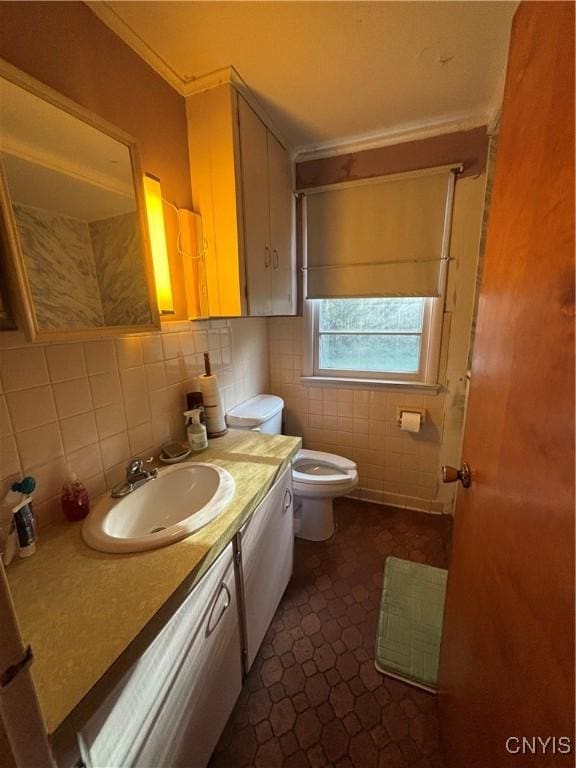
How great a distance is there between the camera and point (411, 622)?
1.36m

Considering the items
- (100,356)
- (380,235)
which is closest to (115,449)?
(100,356)

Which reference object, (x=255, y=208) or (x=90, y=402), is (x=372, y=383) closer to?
(x=255, y=208)

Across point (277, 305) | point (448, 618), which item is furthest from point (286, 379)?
point (448, 618)

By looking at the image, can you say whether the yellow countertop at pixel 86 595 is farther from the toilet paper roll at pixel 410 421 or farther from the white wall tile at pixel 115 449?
the toilet paper roll at pixel 410 421

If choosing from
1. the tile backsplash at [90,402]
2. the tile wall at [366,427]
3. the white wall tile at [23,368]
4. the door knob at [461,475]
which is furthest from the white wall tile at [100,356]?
the tile wall at [366,427]

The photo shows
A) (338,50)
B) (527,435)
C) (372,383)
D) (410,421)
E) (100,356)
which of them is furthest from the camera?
(372,383)

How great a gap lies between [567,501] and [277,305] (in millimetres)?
1508

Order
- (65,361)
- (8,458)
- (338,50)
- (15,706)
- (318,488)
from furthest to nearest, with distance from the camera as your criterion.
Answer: (318,488), (338,50), (65,361), (8,458), (15,706)

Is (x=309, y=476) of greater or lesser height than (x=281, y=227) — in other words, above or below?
below

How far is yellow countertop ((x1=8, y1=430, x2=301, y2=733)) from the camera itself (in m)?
0.50

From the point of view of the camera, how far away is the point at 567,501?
1.26 feet

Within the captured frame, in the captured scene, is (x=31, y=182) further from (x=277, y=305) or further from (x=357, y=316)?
(x=357, y=316)

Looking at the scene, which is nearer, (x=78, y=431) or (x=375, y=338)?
(x=78, y=431)

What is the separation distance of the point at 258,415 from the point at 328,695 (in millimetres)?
1199
